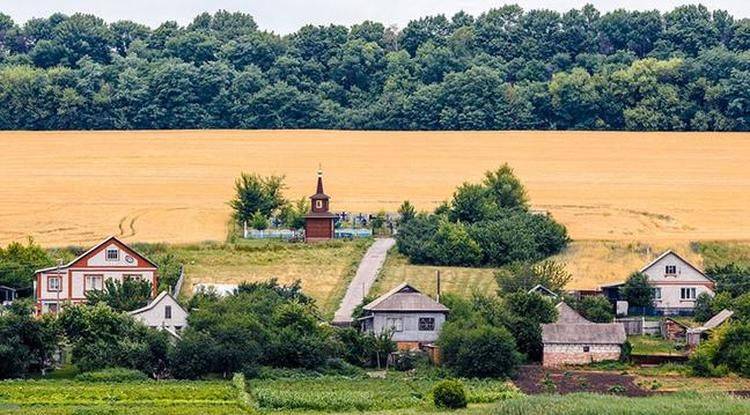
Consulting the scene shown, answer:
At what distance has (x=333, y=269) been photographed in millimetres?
86312

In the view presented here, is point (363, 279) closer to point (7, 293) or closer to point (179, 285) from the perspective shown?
point (179, 285)

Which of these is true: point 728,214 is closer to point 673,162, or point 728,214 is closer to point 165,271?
point 673,162

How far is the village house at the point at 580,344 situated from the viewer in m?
71.6

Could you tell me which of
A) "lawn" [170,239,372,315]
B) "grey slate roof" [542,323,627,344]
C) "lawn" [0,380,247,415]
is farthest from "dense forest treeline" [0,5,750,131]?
"lawn" [0,380,247,415]

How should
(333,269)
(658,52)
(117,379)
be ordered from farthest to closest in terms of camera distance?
1. (658,52)
2. (333,269)
3. (117,379)

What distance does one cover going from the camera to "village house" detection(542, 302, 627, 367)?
71562 mm

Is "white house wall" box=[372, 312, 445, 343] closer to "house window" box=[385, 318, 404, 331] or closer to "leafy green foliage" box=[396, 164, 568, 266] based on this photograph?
"house window" box=[385, 318, 404, 331]

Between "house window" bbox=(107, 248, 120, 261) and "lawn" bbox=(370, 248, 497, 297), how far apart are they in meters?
9.19

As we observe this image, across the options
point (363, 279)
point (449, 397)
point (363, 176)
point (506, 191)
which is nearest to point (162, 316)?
point (363, 279)

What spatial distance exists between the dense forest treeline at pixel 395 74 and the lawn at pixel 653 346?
5171 cm

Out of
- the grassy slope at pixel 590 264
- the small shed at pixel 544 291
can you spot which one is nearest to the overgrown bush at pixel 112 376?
the small shed at pixel 544 291

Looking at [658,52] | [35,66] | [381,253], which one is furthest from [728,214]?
[35,66]

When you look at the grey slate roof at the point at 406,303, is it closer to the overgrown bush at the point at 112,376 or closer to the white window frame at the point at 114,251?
the white window frame at the point at 114,251

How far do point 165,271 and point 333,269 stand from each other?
7033mm
